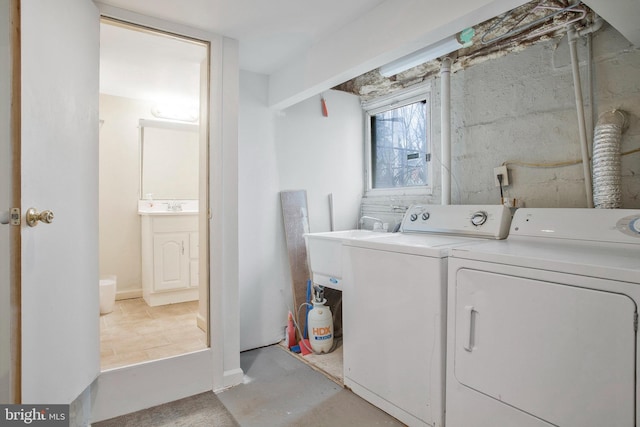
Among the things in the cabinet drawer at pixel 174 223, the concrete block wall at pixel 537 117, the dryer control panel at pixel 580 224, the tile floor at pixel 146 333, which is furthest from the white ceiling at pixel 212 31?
A: the tile floor at pixel 146 333

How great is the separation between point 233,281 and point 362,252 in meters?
0.85

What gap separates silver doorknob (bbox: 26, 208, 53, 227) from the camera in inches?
47.1

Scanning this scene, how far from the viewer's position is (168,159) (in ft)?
12.0

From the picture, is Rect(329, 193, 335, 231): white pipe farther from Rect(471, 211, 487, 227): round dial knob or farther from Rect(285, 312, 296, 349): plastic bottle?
Rect(471, 211, 487, 227): round dial knob

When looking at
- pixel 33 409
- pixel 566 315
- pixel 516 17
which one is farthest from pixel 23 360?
pixel 516 17

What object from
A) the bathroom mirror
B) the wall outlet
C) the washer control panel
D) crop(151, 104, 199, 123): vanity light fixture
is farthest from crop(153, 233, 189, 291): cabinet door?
the wall outlet

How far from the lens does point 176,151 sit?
370cm

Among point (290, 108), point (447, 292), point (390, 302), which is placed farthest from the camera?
point (290, 108)

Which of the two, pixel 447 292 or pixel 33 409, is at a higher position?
pixel 447 292

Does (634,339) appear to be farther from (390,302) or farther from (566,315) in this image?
(390,302)

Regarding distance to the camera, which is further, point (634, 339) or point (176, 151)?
point (176, 151)

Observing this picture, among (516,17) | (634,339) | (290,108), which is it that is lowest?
(634,339)

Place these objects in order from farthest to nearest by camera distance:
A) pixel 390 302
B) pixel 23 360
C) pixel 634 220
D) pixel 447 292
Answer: pixel 390 302 < pixel 447 292 < pixel 634 220 < pixel 23 360

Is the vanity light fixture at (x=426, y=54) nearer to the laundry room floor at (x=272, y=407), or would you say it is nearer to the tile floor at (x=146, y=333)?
the laundry room floor at (x=272, y=407)
